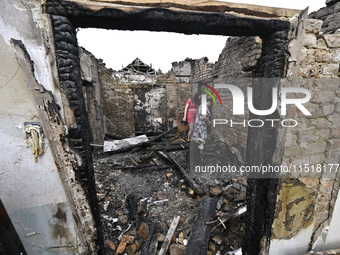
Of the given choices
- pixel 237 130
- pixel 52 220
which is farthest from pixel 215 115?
pixel 52 220

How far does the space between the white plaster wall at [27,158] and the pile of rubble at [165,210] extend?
4.04 feet

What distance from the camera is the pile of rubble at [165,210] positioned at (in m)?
2.31

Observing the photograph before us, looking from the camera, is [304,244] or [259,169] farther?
[304,244]

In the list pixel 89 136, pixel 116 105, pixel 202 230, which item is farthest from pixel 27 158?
pixel 116 105

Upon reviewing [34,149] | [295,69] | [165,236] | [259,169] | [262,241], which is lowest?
[165,236]

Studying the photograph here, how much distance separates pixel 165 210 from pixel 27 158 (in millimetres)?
2532

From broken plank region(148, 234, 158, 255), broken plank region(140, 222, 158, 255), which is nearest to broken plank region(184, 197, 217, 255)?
broken plank region(148, 234, 158, 255)

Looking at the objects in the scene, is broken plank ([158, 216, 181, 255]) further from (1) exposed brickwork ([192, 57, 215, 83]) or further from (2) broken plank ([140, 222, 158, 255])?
(1) exposed brickwork ([192, 57, 215, 83])

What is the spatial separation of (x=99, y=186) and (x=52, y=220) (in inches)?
95.5

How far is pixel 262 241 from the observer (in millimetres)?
1741

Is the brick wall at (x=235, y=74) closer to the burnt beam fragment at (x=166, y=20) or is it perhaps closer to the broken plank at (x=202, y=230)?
the broken plank at (x=202, y=230)

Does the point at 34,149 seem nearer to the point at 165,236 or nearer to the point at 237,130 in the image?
the point at 165,236

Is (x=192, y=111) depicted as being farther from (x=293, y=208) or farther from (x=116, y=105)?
(x=116, y=105)

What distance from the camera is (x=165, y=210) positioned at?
3.01 m
